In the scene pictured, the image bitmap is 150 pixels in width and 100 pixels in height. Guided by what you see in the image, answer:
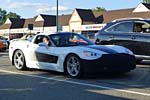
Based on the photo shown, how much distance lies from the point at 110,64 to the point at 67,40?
1.77 meters

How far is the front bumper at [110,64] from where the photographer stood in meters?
10.6

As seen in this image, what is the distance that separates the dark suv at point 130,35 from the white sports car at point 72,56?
240 cm

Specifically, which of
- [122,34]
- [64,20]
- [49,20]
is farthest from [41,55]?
[49,20]

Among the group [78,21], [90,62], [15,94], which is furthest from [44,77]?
[78,21]

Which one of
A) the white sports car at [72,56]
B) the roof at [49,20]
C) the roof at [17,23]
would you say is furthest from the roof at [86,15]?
the white sports car at [72,56]

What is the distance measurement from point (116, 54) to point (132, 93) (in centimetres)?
244

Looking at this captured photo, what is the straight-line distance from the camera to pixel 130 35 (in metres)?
14.2

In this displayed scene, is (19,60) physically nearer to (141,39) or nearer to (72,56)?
(72,56)

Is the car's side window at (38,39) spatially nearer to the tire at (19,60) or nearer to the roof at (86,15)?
the tire at (19,60)

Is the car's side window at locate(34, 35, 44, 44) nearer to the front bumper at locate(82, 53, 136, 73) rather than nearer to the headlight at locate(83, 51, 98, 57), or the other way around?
the headlight at locate(83, 51, 98, 57)

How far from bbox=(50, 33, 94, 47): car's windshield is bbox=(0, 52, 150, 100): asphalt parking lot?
2.94 feet

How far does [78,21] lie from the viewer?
83.8m

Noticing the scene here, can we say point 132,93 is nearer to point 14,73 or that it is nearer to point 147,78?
point 147,78

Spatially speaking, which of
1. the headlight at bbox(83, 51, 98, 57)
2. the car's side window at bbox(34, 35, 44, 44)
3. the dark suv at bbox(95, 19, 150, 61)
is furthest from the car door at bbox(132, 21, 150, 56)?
the headlight at bbox(83, 51, 98, 57)
